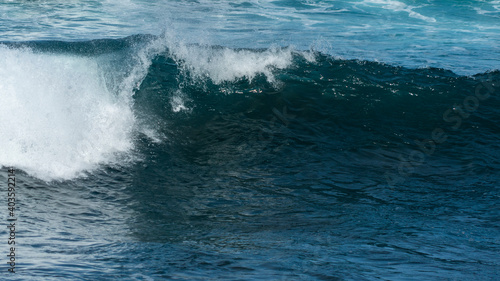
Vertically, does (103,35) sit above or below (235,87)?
above

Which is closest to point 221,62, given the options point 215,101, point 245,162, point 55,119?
point 215,101

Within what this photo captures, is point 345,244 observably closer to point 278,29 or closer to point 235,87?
point 235,87

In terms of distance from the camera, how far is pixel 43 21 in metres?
14.4

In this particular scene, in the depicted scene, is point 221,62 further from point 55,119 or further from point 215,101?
point 55,119

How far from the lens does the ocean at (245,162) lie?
3.77 metres

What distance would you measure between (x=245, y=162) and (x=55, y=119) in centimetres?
293

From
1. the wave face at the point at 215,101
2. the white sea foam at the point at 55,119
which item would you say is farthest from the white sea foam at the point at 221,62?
the white sea foam at the point at 55,119

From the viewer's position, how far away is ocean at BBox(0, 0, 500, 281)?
12.4 feet

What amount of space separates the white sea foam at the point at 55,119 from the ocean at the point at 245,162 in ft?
0.09

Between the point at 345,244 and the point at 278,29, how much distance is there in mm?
10991

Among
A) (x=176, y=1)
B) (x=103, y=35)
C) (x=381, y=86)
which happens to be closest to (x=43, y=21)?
(x=103, y=35)

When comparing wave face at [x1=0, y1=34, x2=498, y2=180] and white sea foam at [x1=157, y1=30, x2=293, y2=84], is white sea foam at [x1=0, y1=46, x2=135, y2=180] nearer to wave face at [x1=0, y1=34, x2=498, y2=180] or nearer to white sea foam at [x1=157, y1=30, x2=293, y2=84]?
wave face at [x1=0, y1=34, x2=498, y2=180]

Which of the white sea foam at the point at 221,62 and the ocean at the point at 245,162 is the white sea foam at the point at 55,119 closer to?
the ocean at the point at 245,162

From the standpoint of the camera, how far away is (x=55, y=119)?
6887mm
